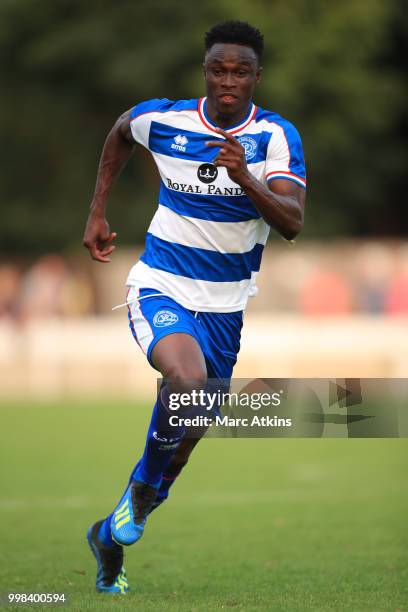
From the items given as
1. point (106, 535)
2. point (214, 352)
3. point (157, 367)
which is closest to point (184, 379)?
point (157, 367)

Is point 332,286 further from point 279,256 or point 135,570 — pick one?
point 135,570

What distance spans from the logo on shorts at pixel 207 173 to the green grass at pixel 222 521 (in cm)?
233

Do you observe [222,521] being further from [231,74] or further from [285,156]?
[231,74]

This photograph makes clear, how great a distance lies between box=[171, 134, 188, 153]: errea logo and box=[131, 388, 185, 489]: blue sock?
1.40 metres

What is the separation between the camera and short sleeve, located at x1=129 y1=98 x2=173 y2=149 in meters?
6.94

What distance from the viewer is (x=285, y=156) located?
6535mm

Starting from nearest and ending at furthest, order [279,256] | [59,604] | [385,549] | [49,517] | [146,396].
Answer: [59,604], [385,549], [49,517], [146,396], [279,256]

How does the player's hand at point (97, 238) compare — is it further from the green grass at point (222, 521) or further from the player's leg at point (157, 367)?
the green grass at point (222, 521)

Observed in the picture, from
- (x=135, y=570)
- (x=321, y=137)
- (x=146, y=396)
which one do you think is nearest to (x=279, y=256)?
(x=146, y=396)

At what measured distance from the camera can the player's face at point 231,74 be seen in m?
6.52

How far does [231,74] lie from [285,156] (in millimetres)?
544

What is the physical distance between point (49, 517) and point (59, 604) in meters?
4.27

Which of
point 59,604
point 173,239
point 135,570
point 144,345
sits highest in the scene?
point 173,239

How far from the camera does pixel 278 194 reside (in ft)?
20.9
